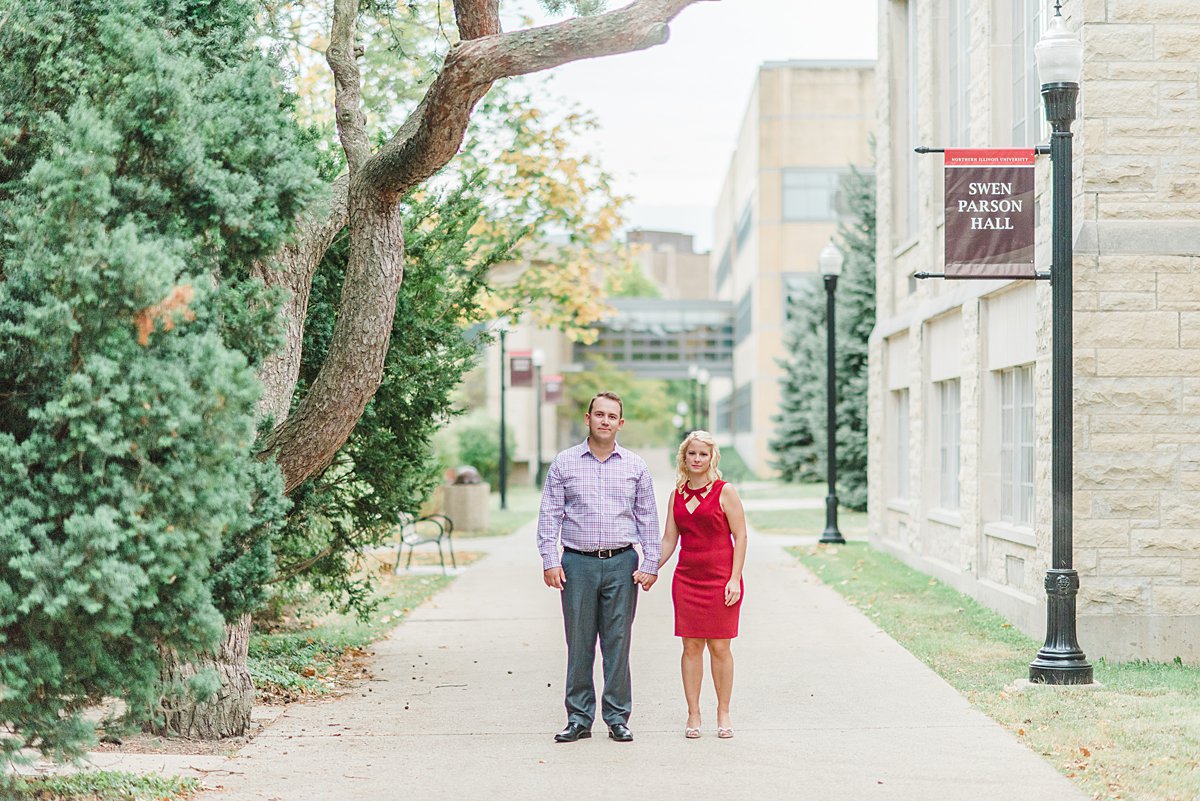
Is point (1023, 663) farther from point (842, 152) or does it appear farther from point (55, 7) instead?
point (842, 152)

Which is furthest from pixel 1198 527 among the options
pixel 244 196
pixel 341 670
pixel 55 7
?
pixel 55 7

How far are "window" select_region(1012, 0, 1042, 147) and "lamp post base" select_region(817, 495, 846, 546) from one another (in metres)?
9.42

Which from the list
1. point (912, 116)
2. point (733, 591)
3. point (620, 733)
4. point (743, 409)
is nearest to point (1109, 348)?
point (733, 591)

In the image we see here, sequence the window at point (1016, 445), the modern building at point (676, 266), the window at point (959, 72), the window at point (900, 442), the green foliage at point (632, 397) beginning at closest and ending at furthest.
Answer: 1. the window at point (1016, 445)
2. the window at point (959, 72)
3. the window at point (900, 442)
4. the green foliage at point (632, 397)
5. the modern building at point (676, 266)

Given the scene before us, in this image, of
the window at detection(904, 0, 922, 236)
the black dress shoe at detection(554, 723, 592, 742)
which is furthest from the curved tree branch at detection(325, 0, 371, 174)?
the window at detection(904, 0, 922, 236)

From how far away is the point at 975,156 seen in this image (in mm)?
10602

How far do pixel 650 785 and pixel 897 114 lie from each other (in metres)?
14.6

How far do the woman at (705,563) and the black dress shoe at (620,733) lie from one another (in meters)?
0.33

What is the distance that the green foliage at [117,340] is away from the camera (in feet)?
17.9

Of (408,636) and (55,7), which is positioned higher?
(55,7)

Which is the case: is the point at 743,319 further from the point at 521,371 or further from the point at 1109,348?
the point at 1109,348

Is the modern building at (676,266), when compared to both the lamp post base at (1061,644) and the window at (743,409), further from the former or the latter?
the lamp post base at (1061,644)

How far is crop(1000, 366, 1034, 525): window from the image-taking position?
513 inches

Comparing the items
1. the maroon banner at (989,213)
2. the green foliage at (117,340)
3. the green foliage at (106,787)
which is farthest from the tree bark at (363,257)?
the maroon banner at (989,213)
